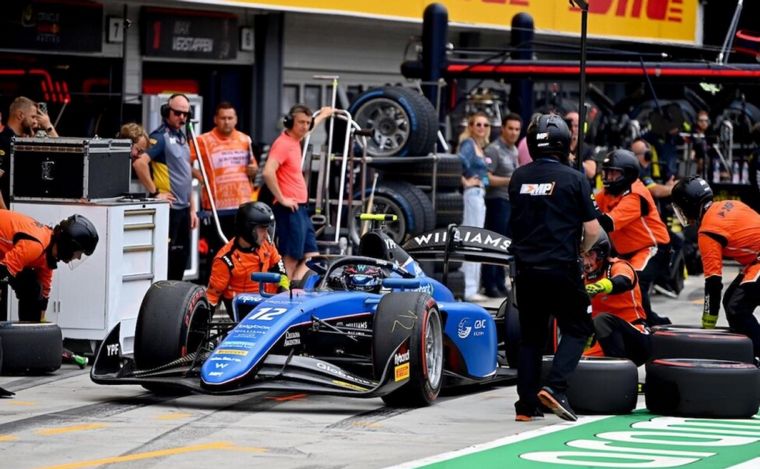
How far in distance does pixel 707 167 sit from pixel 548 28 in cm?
365

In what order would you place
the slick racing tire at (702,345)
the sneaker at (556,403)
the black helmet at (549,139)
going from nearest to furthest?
1. the sneaker at (556,403)
2. the black helmet at (549,139)
3. the slick racing tire at (702,345)

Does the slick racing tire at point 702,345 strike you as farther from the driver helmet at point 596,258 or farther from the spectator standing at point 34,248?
the spectator standing at point 34,248

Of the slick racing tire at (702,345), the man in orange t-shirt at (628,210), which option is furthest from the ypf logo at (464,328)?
the man in orange t-shirt at (628,210)

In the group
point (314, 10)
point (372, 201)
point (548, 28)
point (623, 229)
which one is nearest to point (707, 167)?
point (548, 28)

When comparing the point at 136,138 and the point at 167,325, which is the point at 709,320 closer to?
the point at 167,325

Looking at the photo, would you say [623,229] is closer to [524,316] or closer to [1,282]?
[524,316]

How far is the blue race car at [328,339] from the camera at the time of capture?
34.8 ft

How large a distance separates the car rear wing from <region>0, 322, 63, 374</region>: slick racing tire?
9.30 ft

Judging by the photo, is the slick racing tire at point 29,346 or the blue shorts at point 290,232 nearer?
the slick racing tire at point 29,346

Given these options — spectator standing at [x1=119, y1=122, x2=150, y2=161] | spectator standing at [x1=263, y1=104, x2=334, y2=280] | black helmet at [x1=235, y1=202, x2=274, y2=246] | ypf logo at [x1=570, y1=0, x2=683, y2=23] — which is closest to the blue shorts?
spectator standing at [x1=263, y1=104, x2=334, y2=280]

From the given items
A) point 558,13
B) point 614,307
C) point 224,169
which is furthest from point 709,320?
point 558,13

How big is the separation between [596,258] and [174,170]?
16.0ft

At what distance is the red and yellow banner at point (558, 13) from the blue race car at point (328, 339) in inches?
337

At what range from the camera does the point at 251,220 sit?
12.9 m
